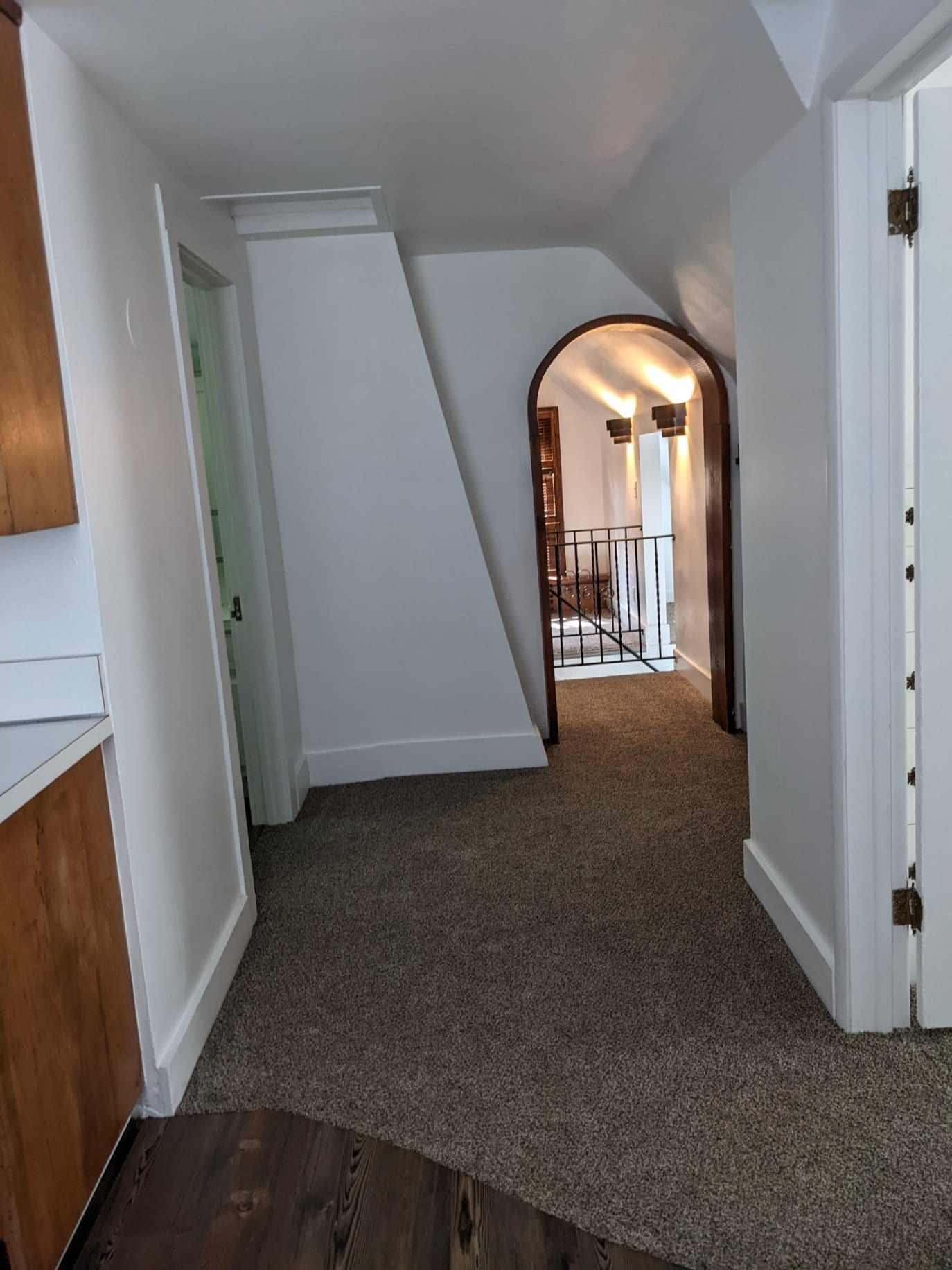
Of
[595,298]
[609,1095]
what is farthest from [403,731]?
[609,1095]

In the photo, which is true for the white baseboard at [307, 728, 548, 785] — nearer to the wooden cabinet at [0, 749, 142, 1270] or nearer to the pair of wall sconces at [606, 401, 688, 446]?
the pair of wall sconces at [606, 401, 688, 446]

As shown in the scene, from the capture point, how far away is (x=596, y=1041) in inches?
98.3

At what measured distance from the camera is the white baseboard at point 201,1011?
2.32m

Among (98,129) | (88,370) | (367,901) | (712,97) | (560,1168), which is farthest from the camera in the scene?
(367,901)

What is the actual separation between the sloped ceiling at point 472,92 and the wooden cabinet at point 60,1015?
5.19ft

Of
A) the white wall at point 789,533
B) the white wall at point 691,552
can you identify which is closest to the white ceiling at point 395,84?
the white wall at point 789,533

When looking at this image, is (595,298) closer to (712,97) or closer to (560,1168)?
(712,97)

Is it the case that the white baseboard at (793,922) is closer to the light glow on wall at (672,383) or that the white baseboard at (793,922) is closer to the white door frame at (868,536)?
the white door frame at (868,536)

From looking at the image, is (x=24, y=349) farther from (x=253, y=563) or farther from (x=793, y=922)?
(x=793, y=922)

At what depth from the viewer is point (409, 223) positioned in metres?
4.14

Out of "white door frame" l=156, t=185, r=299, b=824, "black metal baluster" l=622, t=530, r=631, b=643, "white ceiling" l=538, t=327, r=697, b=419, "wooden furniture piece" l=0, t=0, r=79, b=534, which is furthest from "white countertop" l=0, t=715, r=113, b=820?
"black metal baluster" l=622, t=530, r=631, b=643

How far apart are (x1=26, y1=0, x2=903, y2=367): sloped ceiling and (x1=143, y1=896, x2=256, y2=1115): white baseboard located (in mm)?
2228

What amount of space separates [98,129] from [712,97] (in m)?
1.55

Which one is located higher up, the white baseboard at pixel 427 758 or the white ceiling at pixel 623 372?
the white ceiling at pixel 623 372
